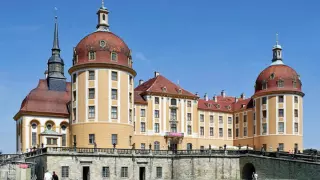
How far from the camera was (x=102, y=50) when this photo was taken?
5875 cm

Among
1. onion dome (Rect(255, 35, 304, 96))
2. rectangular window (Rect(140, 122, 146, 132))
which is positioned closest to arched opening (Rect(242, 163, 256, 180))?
onion dome (Rect(255, 35, 304, 96))

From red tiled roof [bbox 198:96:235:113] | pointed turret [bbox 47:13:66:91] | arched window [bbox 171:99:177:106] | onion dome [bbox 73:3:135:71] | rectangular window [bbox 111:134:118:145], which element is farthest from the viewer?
red tiled roof [bbox 198:96:235:113]

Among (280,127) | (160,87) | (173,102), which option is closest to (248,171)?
(280,127)

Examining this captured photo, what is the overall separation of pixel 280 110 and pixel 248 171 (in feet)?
63.8

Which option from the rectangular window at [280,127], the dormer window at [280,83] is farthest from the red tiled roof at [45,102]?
the dormer window at [280,83]

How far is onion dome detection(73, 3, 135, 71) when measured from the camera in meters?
58.6

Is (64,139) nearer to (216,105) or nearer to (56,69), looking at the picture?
(56,69)

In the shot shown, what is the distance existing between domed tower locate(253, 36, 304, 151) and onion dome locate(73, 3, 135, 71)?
23.0 m

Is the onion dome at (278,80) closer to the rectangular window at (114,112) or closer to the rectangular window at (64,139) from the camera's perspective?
the rectangular window at (114,112)

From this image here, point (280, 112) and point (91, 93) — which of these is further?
point (280, 112)

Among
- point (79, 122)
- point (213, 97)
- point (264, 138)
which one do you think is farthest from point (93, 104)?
point (213, 97)

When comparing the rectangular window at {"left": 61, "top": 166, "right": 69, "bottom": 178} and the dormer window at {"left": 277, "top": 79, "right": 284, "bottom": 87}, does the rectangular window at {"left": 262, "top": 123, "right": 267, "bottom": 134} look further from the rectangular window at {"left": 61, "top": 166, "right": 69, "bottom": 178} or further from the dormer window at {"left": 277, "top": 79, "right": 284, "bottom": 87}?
the rectangular window at {"left": 61, "top": 166, "right": 69, "bottom": 178}

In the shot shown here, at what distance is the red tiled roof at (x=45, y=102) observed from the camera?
210 ft

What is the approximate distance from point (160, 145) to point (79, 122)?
1706 centimetres
